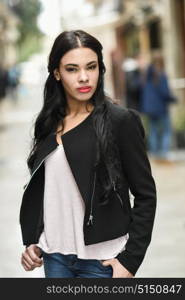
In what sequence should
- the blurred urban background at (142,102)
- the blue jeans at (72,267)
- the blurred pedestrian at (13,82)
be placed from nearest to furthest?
1. the blue jeans at (72,267)
2. the blurred urban background at (142,102)
3. the blurred pedestrian at (13,82)

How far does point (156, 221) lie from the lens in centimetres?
757

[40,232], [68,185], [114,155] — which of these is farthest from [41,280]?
[114,155]

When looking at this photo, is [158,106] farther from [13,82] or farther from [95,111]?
[13,82]

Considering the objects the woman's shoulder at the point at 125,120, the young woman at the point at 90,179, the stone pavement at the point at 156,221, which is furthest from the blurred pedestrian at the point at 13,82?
the woman's shoulder at the point at 125,120

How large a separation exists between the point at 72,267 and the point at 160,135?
1011 cm

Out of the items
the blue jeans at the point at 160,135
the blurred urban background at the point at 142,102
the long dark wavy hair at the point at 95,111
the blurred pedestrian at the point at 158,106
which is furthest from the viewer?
the blue jeans at the point at 160,135

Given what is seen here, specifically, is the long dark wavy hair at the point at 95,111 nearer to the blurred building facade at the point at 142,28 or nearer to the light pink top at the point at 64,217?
the light pink top at the point at 64,217

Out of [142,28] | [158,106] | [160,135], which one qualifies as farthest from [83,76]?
[142,28]

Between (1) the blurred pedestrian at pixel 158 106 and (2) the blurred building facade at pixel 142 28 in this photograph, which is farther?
(2) the blurred building facade at pixel 142 28

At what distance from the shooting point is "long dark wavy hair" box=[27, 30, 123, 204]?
2404mm

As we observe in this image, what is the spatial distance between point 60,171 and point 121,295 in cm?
47

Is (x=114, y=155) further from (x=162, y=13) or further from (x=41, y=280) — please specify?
(x=162, y=13)

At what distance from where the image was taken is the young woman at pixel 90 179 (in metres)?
2.42

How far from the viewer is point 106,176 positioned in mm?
2422
